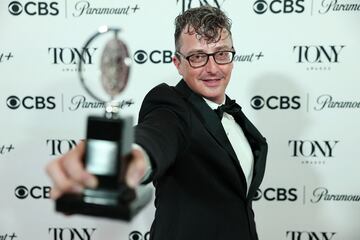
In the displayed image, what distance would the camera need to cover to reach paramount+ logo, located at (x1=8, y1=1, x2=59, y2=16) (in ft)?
5.64

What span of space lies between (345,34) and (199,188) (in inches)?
43.5

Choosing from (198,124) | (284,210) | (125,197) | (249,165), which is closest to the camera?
(125,197)

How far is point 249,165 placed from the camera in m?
1.10

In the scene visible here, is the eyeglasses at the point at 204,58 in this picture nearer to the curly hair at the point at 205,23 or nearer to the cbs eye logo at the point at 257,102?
the curly hair at the point at 205,23

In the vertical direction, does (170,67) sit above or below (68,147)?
above

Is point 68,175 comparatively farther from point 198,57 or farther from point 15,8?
point 15,8

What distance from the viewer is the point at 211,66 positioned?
105 centimetres

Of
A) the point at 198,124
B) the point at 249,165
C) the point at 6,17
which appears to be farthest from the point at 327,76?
the point at 6,17

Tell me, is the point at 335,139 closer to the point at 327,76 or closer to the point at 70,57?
the point at 327,76

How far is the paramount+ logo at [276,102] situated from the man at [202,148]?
64 cm

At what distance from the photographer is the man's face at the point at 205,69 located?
3.39 ft

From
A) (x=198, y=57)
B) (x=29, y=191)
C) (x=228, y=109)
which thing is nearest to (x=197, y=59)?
(x=198, y=57)

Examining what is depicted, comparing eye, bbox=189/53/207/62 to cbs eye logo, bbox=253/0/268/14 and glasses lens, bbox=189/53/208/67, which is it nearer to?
glasses lens, bbox=189/53/208/67

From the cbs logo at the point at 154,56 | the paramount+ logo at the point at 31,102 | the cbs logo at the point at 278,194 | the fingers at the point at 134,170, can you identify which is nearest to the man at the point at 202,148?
the fingers at the point at 134,170
